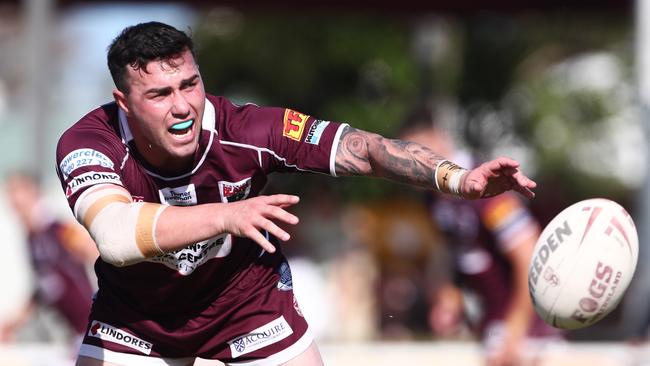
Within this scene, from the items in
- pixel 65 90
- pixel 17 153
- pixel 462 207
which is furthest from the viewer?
pixel 65 90

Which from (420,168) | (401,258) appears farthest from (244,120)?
(401,258)

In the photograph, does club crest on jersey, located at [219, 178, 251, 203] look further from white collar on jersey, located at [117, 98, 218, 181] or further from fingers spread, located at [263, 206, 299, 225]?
fingers spread, located at [263, 206, 299, 225]

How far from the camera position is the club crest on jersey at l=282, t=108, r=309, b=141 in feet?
17.1

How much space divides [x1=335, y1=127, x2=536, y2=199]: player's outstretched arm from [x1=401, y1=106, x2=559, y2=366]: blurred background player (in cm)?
243

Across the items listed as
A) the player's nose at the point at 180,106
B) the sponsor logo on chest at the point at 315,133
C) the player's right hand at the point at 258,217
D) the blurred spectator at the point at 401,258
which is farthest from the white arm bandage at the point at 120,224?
the blurred spectator at the point at 401,258

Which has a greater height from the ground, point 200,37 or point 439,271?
point 200,37

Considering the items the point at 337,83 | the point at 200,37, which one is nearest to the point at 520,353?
the point at 337,83

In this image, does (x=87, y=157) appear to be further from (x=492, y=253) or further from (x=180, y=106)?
(x=492, y=253)

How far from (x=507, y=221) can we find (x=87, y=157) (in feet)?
11.3

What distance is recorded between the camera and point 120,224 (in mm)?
4578

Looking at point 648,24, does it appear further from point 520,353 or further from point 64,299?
point 64,299

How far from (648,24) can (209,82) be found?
27.1ft

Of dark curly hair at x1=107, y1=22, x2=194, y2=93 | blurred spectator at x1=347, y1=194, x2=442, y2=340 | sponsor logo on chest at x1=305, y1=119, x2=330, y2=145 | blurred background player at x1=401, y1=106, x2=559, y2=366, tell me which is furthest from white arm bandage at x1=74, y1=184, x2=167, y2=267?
blurred spectator at x1=347, y1=194, x2=442, y2=340

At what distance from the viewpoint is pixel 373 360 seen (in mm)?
10781
